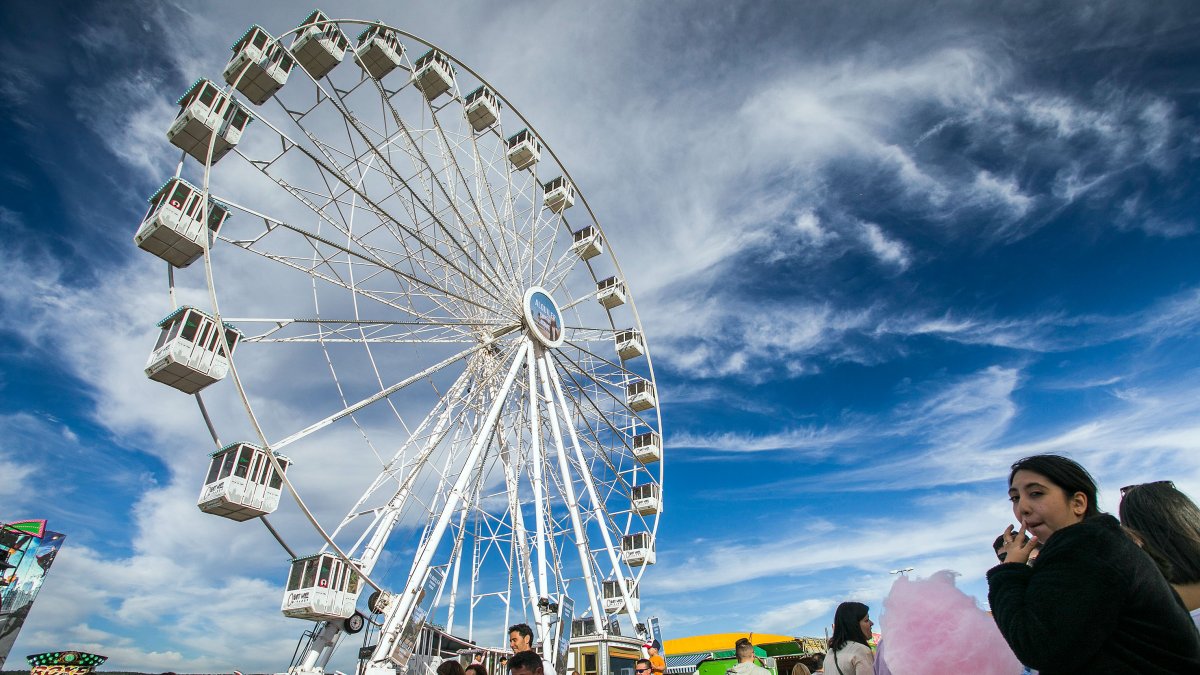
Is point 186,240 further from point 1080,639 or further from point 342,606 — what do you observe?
point 1080,639

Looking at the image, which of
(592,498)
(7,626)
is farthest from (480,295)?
(7,626)

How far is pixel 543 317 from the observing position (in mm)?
19391


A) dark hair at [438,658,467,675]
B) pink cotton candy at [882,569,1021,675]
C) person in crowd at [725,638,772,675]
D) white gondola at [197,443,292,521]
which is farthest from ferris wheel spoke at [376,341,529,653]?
pink cotton candy at [882,569,1021,675]

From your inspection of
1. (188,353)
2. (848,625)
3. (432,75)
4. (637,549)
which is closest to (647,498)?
(637,549)

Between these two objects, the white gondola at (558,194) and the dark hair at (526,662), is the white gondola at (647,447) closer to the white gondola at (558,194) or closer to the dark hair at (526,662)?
the white gondola at (558,194)

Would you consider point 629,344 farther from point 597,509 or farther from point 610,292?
point 597,509

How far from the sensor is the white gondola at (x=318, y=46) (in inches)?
640

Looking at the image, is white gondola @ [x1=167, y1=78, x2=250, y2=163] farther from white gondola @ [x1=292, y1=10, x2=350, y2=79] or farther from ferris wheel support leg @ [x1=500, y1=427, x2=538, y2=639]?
ferris wheel support leg @ [x1=500, y1=427, x2=538, y2=639]

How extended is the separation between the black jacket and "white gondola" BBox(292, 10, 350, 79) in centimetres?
1863

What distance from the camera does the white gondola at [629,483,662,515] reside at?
878 inches

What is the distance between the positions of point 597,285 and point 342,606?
1518cm

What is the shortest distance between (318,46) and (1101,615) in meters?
19.2

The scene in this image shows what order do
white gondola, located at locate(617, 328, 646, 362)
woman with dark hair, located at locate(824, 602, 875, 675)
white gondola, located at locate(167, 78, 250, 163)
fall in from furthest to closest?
white gondola, located at locate(617, 328, 646, 362) < white gondola, located at locate(167, 78, 250, 163) < woman with dark hair, located at locate(824, 602, 875, 675)

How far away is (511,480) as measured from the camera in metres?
18.7
